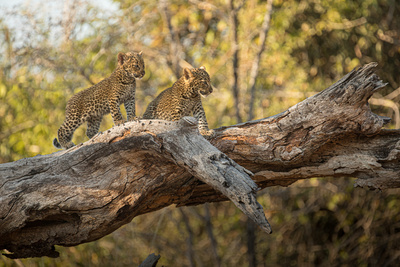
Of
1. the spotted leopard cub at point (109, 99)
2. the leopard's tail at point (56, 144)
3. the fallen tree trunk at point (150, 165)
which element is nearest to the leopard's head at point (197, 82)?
the spotted leopard cub at point (109, 99)

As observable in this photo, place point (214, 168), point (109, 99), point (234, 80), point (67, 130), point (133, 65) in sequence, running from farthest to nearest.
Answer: point (234, 80), point (67, 130), point (109, 99), point (133, 65), point (214, 168)

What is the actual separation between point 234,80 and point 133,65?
369cm

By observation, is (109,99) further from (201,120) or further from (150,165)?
(150,165)

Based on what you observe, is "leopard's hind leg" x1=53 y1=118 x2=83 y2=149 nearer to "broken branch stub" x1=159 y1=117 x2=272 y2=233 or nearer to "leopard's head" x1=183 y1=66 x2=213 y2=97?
"leopard's head" x1=183 y1=66 x2=213 y2=97

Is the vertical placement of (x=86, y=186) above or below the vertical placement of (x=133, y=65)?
below

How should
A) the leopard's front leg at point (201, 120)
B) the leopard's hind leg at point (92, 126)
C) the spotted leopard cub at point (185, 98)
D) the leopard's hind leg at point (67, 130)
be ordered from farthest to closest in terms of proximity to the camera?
the leopard's hind leg at point (92, 126)
the leopard's hind leg at point (67, 130)
the spotted leopard cub at point (185, 98)
the leopard's front leg at point (201, 120)

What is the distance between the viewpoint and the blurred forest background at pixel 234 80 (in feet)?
27.6

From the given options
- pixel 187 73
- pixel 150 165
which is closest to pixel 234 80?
pixel 187 73

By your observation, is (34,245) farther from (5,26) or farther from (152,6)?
(152,6)

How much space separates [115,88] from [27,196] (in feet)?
4.89

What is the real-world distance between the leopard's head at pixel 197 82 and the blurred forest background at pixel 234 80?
10.6 ft

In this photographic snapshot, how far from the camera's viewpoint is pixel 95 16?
8.55 m

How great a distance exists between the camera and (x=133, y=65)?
16.0 feet

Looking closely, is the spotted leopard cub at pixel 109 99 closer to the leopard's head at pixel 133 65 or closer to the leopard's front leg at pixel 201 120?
the leopard's head at pixel 133 65
